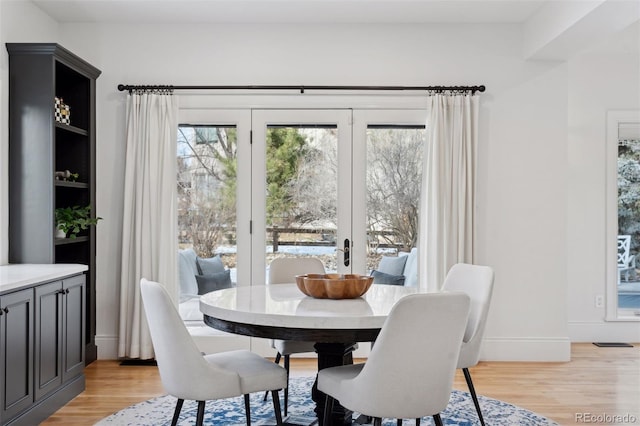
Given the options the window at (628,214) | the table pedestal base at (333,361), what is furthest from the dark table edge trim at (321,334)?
the window at (628,214)

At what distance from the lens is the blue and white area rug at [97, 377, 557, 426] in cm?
332

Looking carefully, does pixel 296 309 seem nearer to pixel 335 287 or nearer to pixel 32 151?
pixel 335 287

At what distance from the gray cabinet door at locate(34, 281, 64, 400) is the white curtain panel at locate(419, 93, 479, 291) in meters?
2.67

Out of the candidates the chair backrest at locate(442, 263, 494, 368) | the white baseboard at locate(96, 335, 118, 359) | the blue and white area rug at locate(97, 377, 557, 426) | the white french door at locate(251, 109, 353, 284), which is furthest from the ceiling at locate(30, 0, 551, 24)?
the blue and white area rug at locate(97, 377, 557, 426)

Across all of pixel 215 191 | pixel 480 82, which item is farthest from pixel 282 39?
pixel 480 82

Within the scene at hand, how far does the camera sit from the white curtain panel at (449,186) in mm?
4688

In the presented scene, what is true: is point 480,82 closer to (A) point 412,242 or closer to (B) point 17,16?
(A) point 412,242

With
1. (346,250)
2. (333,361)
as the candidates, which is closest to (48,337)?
(333,361)

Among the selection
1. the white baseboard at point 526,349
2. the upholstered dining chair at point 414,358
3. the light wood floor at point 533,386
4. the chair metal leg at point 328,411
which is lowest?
the light wood floor at point 533,386

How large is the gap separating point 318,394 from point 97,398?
157cm

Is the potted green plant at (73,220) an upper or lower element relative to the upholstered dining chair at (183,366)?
upper

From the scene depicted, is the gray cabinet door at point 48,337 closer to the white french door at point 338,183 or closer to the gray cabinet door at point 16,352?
the gray cabinet door at point 16,352

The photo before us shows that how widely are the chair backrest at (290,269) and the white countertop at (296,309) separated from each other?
0.67 metres

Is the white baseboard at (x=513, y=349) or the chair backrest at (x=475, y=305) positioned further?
the white baseboard at (x=513, y=349)
